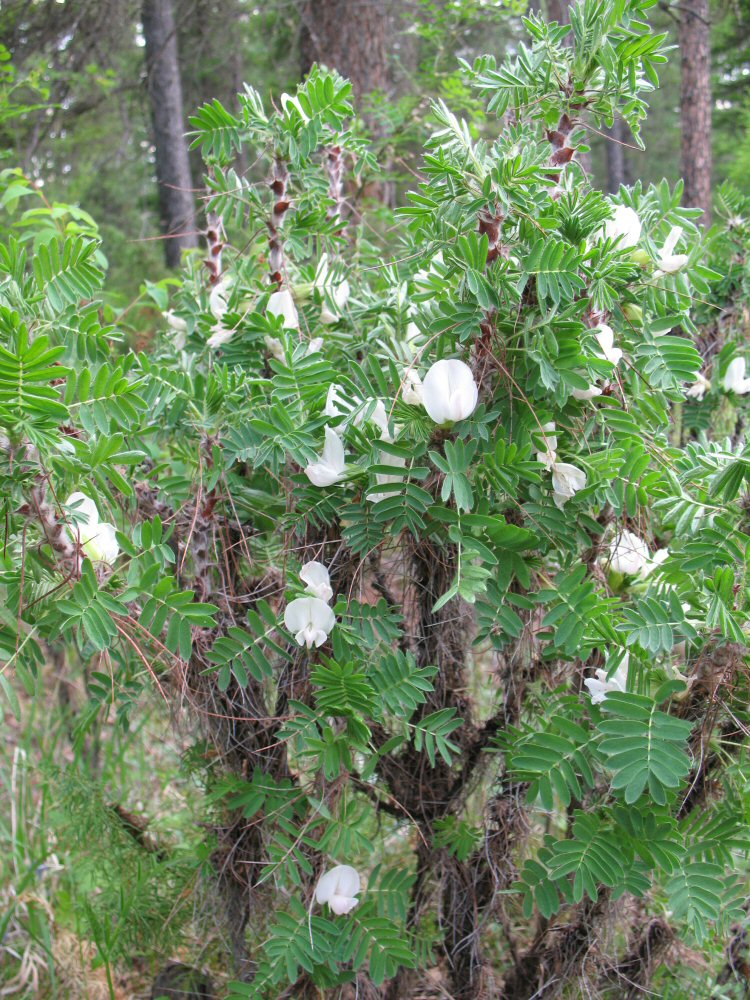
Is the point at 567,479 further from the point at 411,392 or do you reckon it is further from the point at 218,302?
the point at 218,302

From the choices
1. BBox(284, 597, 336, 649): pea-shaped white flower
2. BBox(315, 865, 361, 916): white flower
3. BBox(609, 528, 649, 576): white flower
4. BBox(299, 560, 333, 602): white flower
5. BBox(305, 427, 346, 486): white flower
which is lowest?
BBox(315, 865, 361, 916): white flower

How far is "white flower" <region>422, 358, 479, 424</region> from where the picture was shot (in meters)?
1.32

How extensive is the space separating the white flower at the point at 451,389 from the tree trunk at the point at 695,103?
11.5 feet

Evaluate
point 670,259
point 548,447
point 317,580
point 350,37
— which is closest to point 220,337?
point 317,580

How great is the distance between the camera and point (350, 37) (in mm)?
4590

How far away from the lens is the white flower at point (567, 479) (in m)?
1.40

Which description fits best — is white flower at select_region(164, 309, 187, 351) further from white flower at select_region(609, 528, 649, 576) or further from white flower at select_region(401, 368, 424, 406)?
white flower at select_region(609, 528, 649, 576)

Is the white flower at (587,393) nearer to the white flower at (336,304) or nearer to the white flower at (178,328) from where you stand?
the white flower at (336,304)

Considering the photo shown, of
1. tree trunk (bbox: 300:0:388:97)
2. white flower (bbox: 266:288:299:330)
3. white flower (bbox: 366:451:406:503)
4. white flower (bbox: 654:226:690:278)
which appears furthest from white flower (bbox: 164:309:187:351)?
tree trunk (bbox: 300:0:388:97)

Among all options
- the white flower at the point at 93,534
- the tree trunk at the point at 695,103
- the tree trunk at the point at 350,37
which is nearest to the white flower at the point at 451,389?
the white flower at the point at 93,534

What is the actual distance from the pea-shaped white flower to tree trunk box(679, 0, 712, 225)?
3.67 m

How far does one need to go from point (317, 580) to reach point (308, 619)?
0.07 metres

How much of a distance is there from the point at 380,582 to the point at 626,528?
1.57 feet

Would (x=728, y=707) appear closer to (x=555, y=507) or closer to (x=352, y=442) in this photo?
(x=555, y=507)
